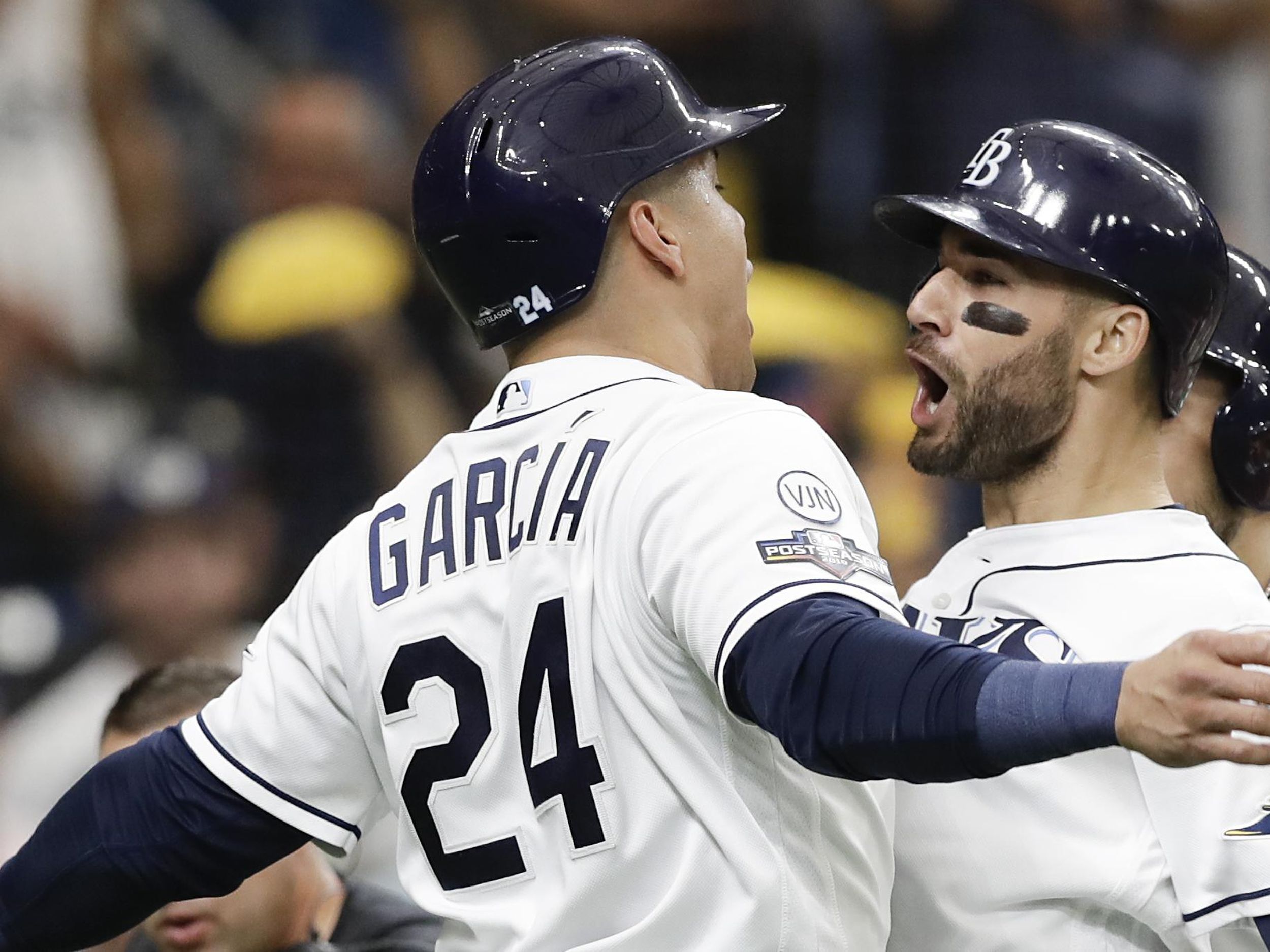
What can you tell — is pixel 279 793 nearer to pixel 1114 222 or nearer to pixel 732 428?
pixel 732 428

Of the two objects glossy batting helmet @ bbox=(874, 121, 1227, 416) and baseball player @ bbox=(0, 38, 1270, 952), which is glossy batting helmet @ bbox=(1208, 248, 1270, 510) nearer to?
glossy batting helmet @ bbox=(874, 121, 1227, 416)

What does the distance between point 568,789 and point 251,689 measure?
0.52 m

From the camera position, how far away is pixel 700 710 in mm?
1813

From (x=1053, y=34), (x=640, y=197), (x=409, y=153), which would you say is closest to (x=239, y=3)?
(x=409, y=153)

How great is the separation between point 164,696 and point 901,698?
1737mm

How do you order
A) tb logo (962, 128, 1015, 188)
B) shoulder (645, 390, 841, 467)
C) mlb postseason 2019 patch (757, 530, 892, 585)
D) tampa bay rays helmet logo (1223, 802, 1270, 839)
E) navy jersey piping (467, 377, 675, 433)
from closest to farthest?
mlb postseason 2019 patch (757, 530, 892, 585) < shoulder (645, 390, 841, 467) < tampa bay rays helmet logo (1223, 802, 1270, 839) < navy jersey piping (467, 377, 675, 433) < tb logo (962, 128, 1015, 188)

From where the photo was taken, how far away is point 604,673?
1.84 meters

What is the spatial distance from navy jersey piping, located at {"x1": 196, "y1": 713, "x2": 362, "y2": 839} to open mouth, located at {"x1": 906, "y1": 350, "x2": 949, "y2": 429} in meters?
0.95

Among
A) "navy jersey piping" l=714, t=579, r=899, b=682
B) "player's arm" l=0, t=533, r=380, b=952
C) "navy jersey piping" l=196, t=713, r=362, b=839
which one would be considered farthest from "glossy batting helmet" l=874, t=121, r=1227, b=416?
"navy jersey piping" l=196, t=713, r=362, b=839

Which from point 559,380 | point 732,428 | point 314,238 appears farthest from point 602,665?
point 314,238

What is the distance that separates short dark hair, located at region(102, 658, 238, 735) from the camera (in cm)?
283

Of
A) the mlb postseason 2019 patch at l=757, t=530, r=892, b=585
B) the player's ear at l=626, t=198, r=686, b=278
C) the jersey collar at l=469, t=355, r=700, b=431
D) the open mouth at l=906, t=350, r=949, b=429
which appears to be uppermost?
the player's ear at l=626, t=198, r=686, b=278

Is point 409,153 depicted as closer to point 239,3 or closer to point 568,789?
point 239,3

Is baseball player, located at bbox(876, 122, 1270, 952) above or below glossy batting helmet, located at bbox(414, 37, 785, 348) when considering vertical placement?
below
